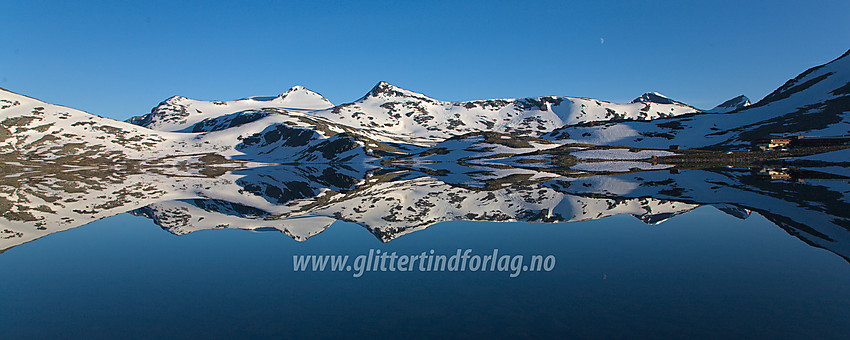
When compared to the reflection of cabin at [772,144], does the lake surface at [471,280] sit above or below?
below

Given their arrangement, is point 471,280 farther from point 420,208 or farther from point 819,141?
point 819,141

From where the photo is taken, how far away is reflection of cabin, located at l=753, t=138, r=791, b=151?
130 m

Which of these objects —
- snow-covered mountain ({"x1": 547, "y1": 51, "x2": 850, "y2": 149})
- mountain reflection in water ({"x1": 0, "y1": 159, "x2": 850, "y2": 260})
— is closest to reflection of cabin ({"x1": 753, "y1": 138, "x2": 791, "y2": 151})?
snow-covered mountain ({"x1": 547, "y1": 51, "x2": 850, "y2": 149})

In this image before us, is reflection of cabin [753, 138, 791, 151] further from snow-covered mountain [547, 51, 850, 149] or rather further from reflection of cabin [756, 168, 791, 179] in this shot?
reflection of cabin [756, 168, 791, 179]

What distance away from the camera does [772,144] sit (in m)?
131

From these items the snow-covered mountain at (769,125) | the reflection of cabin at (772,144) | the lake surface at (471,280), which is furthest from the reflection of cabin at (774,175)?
the snow-covered mountain at (769,125)

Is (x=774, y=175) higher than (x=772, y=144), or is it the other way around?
(x=772, y=144)

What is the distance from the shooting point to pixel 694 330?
458 inches

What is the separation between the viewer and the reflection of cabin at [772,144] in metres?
130

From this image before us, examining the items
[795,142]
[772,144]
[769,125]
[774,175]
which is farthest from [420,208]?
[769,125]

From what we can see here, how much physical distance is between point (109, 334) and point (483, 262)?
14.2m

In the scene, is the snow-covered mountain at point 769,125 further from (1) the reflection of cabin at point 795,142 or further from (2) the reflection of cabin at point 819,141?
(1) the reflection of cabin at point 795,142

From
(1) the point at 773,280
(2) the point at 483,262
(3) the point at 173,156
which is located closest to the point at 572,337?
(2) the point at 483,262

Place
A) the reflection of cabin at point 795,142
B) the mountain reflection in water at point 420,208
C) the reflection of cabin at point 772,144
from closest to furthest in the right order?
the mountain reflection in water at point 420,208
the reflection of cabin at point 795,142
the reflection of cabin at point 772,144
